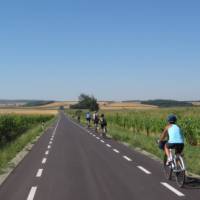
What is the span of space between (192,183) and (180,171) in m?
0.73

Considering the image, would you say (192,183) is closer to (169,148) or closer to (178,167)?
(178,167)

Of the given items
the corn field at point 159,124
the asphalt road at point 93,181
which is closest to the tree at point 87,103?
the corn field at point 159,124

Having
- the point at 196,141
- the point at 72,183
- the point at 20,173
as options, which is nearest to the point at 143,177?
the point at 72,183

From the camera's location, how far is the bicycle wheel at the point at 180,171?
895cm

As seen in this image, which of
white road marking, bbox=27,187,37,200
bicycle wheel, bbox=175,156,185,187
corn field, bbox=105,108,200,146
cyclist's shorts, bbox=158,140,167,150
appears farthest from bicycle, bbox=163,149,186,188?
corn field, bbox=105,108,200,146

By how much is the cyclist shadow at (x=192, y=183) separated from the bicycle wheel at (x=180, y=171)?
191 mm

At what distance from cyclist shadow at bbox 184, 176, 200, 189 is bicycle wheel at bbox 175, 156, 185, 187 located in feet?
0.63

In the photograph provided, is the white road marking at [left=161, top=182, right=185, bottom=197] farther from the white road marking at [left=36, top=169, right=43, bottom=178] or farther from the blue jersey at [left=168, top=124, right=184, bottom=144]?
the white road marking at [left=36, top=169, right=43, bottom=178]

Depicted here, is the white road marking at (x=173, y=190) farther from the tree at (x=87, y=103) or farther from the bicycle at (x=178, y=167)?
the tree at (x=87, y=103)

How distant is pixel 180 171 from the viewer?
9.02 meters

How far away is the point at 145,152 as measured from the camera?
1720 cm

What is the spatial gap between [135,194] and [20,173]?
14.7ft

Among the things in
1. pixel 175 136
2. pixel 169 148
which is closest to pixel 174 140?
pixel 175 136

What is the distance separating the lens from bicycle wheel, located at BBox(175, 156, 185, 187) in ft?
29.4
